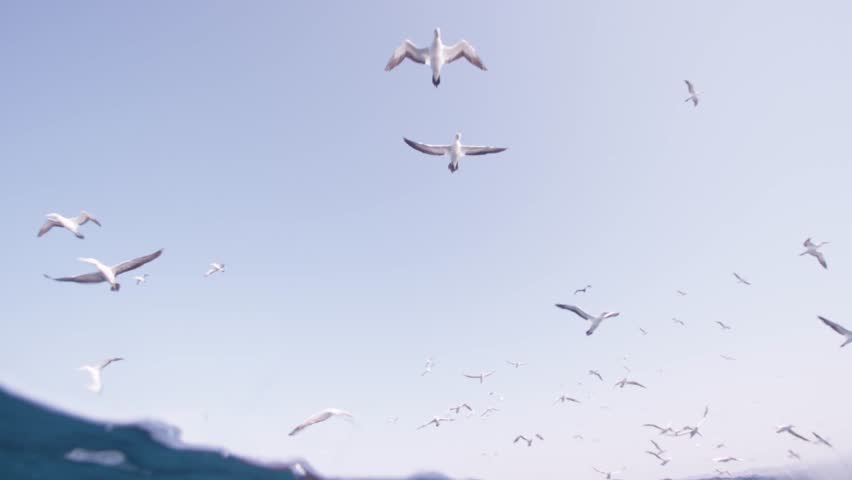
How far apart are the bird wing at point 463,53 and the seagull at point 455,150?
5.64 feet

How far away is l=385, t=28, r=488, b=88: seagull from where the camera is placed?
9461 mm

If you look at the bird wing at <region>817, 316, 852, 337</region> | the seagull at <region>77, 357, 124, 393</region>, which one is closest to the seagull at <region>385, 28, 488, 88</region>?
the seagull at <region>77, 357, 124, 393</region>

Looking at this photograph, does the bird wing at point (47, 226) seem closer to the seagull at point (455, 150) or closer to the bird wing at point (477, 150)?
the seagull at point (455, 150)

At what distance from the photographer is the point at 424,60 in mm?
9633

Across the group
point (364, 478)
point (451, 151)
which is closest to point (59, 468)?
point (364, 478)

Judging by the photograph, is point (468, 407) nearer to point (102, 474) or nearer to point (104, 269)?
point (102, 474)

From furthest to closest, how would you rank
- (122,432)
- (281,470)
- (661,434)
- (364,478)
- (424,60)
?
(661,434), (364,478), (281,470), (122,432), (424,60)

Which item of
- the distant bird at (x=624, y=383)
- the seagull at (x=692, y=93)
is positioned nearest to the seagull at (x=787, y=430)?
the distant bird at (x=624, y=383)

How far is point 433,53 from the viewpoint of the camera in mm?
9539

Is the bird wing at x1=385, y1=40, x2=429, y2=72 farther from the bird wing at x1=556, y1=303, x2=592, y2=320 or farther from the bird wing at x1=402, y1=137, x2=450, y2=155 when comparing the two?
the bird wing at x1=556, y1=303, x2=592, y2=320

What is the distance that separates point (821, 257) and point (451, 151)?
12566 mm

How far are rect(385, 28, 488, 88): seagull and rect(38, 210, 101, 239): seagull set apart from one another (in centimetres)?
851

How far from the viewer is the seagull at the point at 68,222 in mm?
10430

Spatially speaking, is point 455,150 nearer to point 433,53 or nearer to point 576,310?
point 433,53
